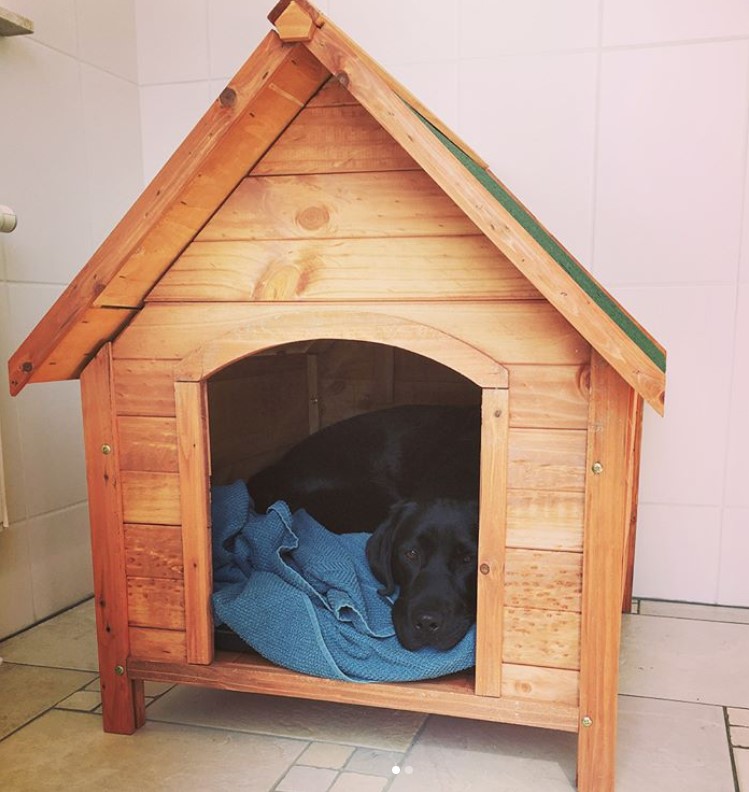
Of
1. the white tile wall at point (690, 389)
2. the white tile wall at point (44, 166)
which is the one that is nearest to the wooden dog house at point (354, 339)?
the white tile wall at point (44, 166)

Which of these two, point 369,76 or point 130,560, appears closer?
point 369,76

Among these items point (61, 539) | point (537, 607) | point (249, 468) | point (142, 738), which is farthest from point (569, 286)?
point (61, 539)

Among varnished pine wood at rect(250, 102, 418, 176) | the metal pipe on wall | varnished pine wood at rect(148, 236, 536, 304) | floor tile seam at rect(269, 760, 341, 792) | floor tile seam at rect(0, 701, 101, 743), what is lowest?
floor tile seam at rect(0, 701, 101, 743)

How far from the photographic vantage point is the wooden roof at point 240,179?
3.32ft

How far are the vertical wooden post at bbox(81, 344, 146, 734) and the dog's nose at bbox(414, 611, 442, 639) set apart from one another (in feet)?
1.77

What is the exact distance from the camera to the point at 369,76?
3.35ft

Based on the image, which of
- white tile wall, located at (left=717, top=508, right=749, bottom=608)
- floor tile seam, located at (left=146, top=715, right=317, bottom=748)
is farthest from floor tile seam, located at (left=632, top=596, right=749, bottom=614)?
floor tile seam, located at (left=146, top=715, right=317, bottom=748)

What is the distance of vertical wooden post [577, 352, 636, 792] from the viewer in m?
1.10

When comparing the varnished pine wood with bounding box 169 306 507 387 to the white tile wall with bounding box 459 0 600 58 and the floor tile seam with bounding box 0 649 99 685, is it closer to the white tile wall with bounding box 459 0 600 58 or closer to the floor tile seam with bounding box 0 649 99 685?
the floor tile seam with bounding box 0 649 99 685

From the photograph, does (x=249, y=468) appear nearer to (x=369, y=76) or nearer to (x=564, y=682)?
(x=564, y=682)

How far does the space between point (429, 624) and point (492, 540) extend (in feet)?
0.67

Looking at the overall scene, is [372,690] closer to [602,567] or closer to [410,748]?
[410,748]

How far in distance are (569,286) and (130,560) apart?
35.4 inches

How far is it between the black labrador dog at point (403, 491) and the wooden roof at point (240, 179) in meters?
0.50
